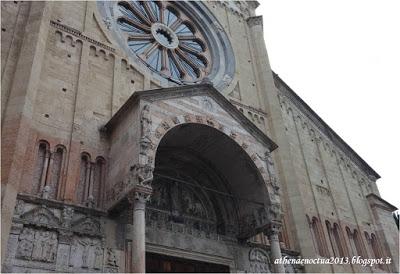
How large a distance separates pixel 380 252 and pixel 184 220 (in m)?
8.39

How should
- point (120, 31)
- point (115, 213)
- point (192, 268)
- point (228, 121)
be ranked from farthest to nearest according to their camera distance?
point (120, 31) < point (228, 121) < point (192, 268) < point (115, 213)

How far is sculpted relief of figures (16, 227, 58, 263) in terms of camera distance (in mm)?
7949

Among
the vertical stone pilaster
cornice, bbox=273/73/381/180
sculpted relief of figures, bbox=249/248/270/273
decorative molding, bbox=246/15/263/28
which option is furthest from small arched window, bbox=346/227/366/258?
the vertical stone pilaster

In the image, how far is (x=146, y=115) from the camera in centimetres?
969

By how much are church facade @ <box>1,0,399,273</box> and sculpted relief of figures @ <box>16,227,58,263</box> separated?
0.07 feet

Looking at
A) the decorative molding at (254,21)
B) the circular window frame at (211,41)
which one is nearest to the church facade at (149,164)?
the circular window frame at (211,41)

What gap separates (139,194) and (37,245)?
2154 mm

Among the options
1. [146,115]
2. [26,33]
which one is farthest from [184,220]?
[26,33]

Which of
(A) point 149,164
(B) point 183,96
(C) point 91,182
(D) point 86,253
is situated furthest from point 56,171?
(B) point 183,96

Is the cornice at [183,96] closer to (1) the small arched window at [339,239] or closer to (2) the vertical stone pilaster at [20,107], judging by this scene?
(2) the vertical stone pilaster at [20,107]

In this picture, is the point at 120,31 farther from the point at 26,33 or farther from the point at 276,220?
the point at 276,220

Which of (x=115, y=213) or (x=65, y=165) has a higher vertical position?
(x=65, y=165)

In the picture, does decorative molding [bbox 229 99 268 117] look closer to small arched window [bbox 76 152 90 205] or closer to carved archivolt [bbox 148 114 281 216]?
carved archivolt [bbox 148 114 281 216]

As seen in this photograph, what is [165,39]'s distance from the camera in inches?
639
